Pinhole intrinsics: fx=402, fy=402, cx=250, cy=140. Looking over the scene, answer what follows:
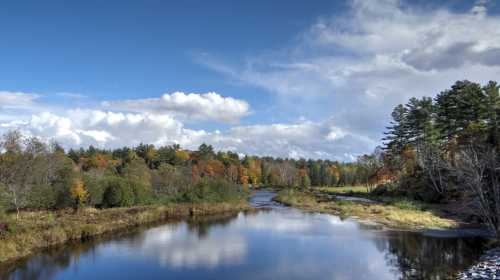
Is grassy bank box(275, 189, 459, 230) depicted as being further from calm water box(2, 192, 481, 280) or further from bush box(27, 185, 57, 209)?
bush box(27, 185, 57, 209)

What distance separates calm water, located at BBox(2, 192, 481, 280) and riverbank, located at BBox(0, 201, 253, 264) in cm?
183

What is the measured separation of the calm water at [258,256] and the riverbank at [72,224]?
1827mm

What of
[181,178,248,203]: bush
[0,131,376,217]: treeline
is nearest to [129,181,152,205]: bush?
[0,131,376,217]: treeline

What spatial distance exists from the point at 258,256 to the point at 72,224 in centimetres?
1905

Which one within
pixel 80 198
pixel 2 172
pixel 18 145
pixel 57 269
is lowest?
pixel 57 269

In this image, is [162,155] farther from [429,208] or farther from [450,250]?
[450,250]

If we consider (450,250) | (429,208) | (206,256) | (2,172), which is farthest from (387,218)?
(2,172)

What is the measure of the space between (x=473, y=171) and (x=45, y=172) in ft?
171

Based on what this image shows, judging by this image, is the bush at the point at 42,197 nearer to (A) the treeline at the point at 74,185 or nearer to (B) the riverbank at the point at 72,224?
(A) the treeline at the point at 74,185

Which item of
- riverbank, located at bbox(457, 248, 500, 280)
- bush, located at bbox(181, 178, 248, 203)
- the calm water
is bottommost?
the calm water

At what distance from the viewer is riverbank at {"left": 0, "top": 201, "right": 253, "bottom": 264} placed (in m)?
30.0

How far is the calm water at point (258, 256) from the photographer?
24.9 m

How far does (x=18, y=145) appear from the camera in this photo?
47.5m

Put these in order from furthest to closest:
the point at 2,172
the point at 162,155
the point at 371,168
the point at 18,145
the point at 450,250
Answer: the point at 162,155, the point at 371,168, the point at 18,145, the point at 2,172, the point at 450,250
